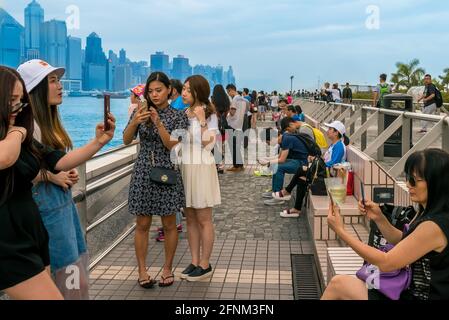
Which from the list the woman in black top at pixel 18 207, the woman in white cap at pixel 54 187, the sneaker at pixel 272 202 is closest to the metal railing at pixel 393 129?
the sneaker at pixel 272 202

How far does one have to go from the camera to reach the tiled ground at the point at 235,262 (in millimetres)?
4340

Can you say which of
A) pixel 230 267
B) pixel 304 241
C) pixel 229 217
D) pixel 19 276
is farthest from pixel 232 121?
pixel 19 276

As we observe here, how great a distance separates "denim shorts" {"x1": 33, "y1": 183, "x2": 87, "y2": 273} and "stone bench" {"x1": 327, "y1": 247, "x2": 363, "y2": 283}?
5.48ft

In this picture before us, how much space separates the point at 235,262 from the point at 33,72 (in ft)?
10.1

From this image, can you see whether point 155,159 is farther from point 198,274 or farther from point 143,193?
point 198,274

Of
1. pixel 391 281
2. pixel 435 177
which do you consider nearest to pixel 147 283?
pixel 391 281

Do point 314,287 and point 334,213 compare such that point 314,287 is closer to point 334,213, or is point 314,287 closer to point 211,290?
point 211,290

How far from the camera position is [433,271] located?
2.41 meters

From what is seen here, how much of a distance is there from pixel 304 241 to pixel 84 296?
350 cm

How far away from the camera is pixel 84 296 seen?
289 cm

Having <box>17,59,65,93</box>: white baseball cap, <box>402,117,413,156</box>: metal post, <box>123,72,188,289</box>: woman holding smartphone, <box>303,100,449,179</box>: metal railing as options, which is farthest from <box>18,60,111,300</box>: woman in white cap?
<box>402,117,413,156</box>: metal post

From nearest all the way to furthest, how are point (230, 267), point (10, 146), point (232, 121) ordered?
point (10, 146) < point (230, 267) < point (232, 121)

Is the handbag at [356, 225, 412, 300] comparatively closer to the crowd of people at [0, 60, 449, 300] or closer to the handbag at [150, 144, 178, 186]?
the crowd of people at [0, 60, 449, 300]

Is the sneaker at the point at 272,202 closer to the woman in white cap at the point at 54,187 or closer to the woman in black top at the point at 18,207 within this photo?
the woman in white cap at the point at 54,187
